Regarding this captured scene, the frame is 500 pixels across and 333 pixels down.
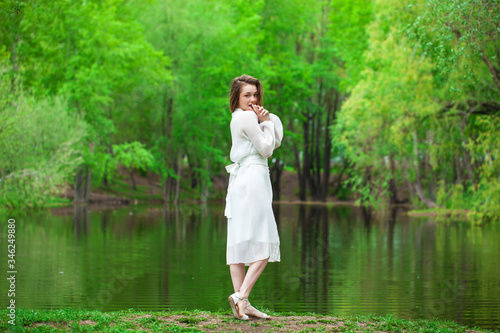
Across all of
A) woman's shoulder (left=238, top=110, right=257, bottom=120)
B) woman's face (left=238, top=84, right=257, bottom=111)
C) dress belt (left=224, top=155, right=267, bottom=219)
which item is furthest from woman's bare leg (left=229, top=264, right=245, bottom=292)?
woman's face (left=238, top=84, right=257, bottom=111)

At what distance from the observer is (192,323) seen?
20.7ft

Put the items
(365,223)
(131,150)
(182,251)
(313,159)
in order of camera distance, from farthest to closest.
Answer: (313,159)
(131,150)
(365,223)
(182,251)

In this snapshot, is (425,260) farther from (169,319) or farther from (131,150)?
(131,150)

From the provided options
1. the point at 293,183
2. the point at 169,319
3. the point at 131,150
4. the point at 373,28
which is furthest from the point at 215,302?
the point at 293,183

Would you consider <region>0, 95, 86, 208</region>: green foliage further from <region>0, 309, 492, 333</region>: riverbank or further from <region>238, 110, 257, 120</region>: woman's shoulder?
<region>238, 110, 257, 120</region>: woman's shoulder

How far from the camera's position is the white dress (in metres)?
6.34

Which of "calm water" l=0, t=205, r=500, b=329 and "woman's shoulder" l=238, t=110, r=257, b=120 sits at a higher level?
"woman's shoulder" l=238, t=110, r=257, b=120

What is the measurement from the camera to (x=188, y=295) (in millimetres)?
9961

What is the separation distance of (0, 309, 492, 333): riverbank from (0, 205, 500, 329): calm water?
186cm

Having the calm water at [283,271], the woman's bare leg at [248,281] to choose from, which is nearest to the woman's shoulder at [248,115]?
the woman's bare leg at [248,281]

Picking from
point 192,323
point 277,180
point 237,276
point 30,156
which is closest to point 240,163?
point 237,276

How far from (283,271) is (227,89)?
638cm

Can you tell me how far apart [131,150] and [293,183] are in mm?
21174

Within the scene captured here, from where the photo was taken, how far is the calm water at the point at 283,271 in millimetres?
9336
